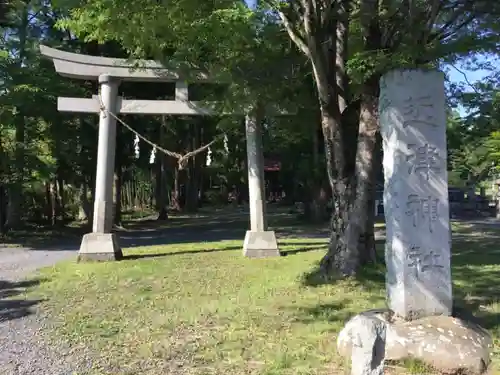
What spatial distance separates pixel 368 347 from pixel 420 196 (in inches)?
64.1

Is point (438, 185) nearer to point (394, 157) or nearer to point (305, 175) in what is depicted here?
point (394, 157)

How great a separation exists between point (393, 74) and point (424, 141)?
725 mm

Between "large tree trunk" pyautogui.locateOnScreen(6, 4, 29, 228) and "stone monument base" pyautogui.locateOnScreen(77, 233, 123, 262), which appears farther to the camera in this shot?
"large tree trunk" pyautogui.locateOnScreen(6, 4, 29, 228)

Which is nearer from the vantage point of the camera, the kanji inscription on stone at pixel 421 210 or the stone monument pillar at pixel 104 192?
the kanji inscription on stone at pixel 421 210

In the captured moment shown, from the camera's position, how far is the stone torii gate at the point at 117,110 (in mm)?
12023

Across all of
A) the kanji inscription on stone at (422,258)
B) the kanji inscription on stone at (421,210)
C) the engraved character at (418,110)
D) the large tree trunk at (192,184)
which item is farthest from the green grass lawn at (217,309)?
the large tree trunk at (192,184)

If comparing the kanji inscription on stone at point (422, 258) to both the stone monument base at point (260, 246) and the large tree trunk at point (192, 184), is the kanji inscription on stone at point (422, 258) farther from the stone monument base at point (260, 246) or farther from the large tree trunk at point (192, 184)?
the large tree trunk at point (192, 184)

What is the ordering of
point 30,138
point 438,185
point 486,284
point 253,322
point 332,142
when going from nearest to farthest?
point 438,185
point 253,322
point 486,284
point 332,142
point 30,138

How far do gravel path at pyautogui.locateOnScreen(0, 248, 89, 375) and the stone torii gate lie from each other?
7.67 ft

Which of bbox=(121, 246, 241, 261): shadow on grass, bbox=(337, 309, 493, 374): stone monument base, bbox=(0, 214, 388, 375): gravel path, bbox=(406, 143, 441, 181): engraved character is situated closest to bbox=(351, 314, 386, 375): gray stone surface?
bbox=(337, 309, 493, 374): stone monument base

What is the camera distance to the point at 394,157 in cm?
530

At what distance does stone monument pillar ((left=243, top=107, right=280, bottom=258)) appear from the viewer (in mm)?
11977

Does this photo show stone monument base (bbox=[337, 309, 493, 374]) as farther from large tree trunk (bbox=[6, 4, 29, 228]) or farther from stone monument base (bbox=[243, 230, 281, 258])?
large tree trunk (bbox=[6, 4, 29, 228])

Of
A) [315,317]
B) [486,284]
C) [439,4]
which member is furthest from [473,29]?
[315,317]
